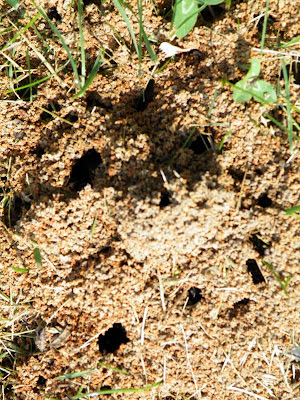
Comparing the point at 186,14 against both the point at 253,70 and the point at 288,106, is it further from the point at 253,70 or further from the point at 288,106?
the point at 288,106

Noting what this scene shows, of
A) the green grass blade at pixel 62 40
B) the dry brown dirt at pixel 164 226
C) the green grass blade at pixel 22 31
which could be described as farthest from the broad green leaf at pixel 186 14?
the green grass blade at pixel 22 31

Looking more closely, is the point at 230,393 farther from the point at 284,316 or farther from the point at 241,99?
the point at 241,99

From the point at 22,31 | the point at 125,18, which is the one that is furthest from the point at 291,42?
the point at 22,31

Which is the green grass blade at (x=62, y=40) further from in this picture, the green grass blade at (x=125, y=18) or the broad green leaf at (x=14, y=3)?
the green grass blade at (x=125, y=18)

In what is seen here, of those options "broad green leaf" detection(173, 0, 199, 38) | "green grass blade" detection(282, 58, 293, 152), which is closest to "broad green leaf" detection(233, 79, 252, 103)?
"green grass blade" detection(282, 58, 293, 152)

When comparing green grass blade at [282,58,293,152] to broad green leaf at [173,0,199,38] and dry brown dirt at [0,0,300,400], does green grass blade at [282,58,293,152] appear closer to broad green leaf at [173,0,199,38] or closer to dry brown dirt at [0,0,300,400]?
dry brown dirt at [0,0,300,400]

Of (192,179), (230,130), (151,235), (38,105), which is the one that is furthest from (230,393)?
(38,105)
